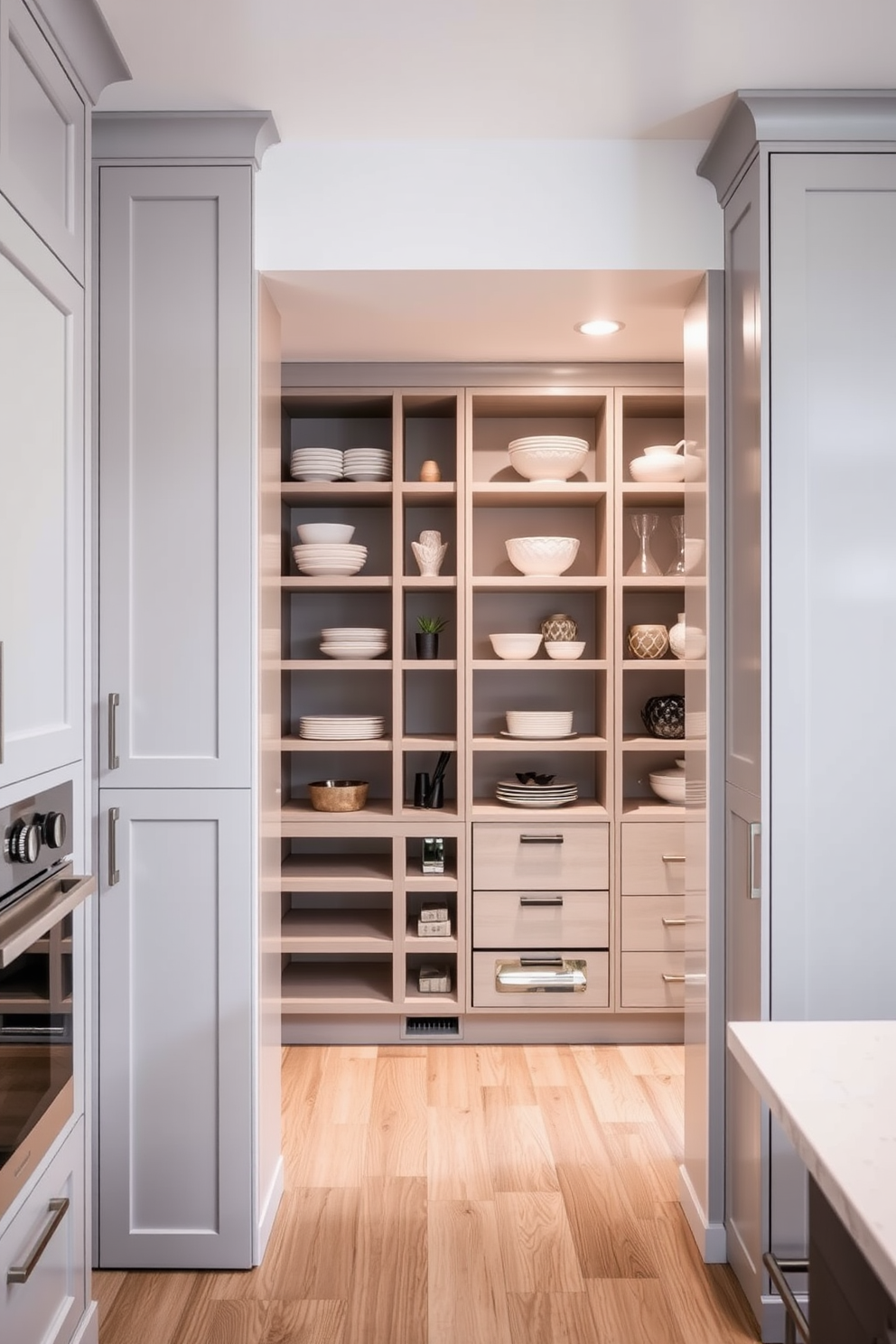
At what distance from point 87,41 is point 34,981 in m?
1.67

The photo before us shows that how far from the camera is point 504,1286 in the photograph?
227cm

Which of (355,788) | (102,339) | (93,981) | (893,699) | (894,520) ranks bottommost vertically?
(93,981)

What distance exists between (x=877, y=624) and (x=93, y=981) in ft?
6.07

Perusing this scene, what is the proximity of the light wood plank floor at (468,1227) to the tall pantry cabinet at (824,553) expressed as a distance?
0.33m

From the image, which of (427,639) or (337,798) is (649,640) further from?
(337,798)

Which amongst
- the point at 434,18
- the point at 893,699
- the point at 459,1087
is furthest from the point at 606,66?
the point at 459,1087

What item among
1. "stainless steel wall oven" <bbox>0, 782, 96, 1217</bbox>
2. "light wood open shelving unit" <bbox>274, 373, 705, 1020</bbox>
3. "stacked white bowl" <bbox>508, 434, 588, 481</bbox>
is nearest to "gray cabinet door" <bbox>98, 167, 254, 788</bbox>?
"stainless steel wall oven" <bbox>0, 782, 96, 1217</bbox>

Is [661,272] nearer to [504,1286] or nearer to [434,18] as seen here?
[434,18]

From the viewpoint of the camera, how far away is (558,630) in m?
3.70

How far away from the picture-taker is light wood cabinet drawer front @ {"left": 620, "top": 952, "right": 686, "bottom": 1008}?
11.8 feet

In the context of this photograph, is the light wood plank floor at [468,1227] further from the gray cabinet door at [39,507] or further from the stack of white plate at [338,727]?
the gray cabinet door at [39,507]

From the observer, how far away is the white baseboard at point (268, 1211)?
2322 millimetres

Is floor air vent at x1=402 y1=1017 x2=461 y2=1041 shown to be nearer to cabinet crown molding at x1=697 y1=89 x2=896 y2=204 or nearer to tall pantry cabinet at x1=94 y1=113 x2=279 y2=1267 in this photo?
tall pantry cabinet at x1=94 y1=113 x2=279 y2=1267

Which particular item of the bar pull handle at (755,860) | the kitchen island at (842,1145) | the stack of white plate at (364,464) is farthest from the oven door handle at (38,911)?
the stack of white plate at (364,464)
